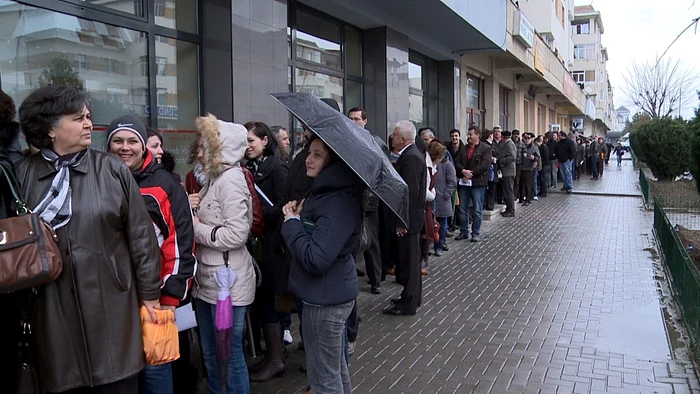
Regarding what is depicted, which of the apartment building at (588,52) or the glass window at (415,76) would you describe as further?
the apartment building at (588,52)

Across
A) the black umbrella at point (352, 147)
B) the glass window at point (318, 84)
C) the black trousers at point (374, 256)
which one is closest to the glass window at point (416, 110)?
the glass window at point (318, 84)

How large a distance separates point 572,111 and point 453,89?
32.7 meters

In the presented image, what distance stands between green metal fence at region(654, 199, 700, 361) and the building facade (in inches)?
202

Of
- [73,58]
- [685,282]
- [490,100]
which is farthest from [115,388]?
[490,100]

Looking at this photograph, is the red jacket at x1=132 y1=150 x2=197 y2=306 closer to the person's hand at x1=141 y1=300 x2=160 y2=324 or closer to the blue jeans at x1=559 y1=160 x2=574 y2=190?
the person's hand at x1=141 y1=300 x2=160 y2=324

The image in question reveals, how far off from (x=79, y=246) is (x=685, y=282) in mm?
5654

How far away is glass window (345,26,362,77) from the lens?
11.1 m

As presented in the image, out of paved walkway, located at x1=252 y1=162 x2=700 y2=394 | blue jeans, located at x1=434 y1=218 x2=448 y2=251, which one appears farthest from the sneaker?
blue jeans, located at x1=434 y1=218 x2=448 y2=251

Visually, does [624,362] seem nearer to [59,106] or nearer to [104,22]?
[59,106]

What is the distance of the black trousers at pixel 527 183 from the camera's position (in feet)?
53.8

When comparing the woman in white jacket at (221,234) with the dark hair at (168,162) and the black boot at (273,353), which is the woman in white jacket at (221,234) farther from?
the black boot at (273,353)

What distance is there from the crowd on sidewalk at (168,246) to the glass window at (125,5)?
2583 mm

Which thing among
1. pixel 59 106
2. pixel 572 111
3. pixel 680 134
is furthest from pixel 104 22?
pixel 572 111

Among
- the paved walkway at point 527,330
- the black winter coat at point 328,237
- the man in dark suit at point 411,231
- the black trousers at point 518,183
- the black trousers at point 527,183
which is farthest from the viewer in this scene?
the black trousers at point 527,183
